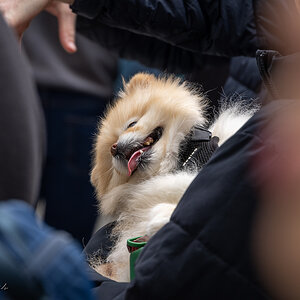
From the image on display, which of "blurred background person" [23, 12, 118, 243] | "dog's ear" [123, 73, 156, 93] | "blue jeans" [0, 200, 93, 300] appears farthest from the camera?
"blurred background person" [23, 12, 118, 243]

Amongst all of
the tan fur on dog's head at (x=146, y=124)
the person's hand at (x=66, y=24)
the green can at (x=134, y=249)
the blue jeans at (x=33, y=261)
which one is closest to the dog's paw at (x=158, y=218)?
the green can at (x=134, y=249)

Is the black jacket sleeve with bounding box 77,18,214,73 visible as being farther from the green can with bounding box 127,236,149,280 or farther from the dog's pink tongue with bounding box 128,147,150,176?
the green can with bounding box 127,236,149,280

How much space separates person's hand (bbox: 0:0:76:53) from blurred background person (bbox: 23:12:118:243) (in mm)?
749

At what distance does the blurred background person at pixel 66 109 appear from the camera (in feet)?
6.43

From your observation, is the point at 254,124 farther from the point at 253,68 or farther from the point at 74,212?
→ the point at 74,212

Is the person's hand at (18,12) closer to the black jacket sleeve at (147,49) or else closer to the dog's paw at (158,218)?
the black jacket sleeve at (147,49)

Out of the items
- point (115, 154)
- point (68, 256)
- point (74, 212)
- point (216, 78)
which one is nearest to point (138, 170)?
point (115, 154)

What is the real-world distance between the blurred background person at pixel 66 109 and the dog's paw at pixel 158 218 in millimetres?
1184

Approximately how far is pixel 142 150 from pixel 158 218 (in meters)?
0.24

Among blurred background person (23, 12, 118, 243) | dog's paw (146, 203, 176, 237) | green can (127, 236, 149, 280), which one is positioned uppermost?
dog's paw (146, 203, 176, 237)

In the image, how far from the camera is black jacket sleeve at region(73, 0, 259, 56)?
1.10m

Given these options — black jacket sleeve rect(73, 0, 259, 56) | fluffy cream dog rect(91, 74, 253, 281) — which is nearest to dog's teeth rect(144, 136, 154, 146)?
fluffy cream dog rect(91, 74, 253, 281)

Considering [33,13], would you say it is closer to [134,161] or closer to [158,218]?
[134,161]

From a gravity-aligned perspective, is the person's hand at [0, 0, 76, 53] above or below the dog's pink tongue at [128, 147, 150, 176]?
above
